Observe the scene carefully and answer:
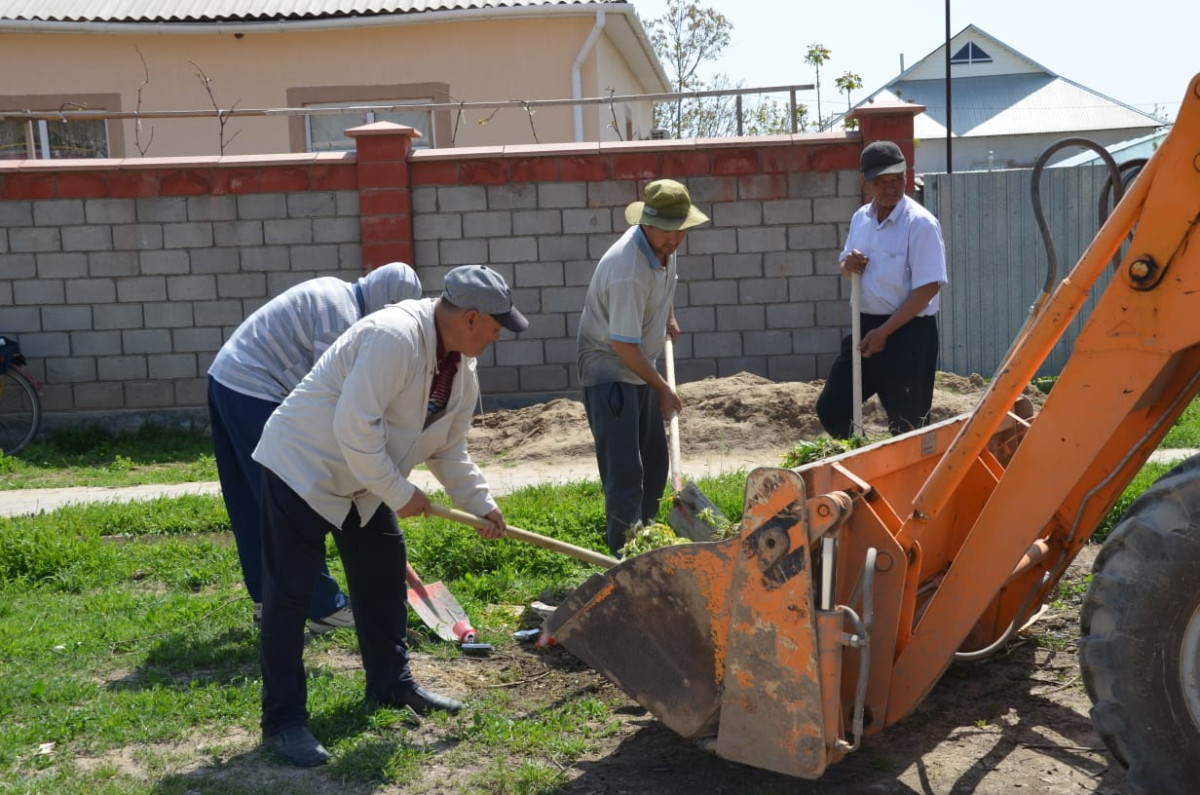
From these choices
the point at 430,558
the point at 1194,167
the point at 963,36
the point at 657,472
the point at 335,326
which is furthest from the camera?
the point at 963,36

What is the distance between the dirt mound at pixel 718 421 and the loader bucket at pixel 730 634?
5.73m

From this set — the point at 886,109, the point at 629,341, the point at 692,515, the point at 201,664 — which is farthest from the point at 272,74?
the point at 692,515

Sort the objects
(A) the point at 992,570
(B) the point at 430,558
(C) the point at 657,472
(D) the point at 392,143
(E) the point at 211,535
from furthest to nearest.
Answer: (D) the point at 392,143
(E) the point at 211,535
(B) the point at 430,558
(C) the point at 657,472
(A) the point at 992,570

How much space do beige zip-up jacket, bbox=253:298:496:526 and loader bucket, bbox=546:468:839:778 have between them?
807 millimetres

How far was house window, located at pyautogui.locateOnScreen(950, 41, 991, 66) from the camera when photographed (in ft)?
139

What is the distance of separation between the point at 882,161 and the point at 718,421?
12.3ft

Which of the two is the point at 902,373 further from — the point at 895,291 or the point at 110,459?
the point at 110,459

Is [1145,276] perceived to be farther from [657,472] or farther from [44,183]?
[44,183]

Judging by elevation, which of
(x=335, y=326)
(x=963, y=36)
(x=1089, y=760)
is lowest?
(x=1089, y=760)

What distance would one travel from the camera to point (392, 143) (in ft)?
35.2

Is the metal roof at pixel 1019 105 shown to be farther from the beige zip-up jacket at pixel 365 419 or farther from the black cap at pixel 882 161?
the beige zip-up jacket at pixel 365 419

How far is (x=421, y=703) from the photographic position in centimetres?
457

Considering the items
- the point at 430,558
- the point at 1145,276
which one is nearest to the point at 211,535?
the point at 430,558

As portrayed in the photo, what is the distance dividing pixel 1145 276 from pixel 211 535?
227 inches
